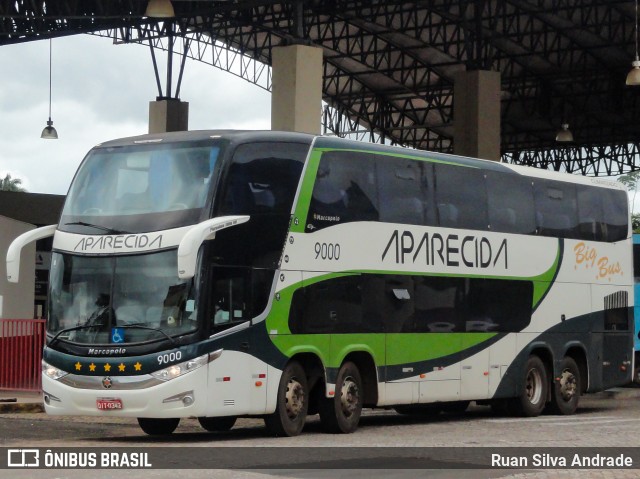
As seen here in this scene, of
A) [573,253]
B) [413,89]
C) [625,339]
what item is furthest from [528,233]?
[413,89]

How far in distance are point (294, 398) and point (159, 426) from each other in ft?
6.55

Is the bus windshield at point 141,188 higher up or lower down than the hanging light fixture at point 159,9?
lower down

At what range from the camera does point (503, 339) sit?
73.6ft

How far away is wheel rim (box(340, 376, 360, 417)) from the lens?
62.2 ft

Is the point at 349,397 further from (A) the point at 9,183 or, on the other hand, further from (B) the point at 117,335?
(A) the point at 9,183

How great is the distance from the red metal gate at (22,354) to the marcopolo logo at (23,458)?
10.7 m

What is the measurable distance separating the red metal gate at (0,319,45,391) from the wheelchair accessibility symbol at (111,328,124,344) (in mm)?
9127

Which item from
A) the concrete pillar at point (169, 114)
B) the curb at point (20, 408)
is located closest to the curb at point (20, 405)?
the curb at point (20, 408)

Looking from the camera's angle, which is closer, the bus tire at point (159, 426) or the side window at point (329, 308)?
the side window at point (329, 308)

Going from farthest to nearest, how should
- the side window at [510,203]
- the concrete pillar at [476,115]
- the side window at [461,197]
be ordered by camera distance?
the concrete pillar at [476,115], the side window at [510,203], the side window at [461,197]

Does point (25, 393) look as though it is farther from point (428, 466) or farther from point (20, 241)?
point (428, 466)

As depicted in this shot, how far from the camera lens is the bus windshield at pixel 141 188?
17078 mm

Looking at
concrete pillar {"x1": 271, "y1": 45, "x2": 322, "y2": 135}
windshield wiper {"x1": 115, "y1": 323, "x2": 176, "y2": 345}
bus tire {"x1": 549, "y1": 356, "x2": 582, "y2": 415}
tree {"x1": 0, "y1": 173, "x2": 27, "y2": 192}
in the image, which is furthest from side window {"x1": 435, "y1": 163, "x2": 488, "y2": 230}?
tree {"x1": 0, "y1": 173, "x2": 27, "y2": 192}

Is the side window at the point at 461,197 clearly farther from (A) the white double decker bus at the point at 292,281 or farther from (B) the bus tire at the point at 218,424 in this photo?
(B) the bus tire at the point at 218,424
